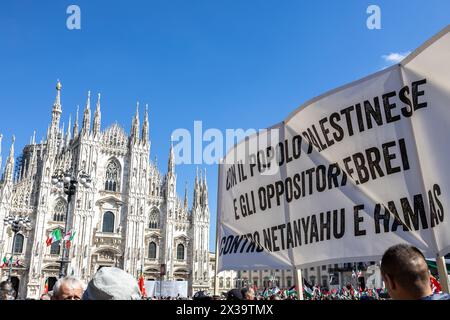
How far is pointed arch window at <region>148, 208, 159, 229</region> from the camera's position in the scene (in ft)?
137

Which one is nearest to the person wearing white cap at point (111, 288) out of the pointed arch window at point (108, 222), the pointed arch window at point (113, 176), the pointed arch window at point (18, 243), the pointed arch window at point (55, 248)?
the pointed arch window at point (18, 243)

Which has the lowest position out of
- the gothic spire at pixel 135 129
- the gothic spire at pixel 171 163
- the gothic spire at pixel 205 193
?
the gothic spire at pixel 205 193

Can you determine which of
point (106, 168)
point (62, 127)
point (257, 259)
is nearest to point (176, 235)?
point (106, 168)

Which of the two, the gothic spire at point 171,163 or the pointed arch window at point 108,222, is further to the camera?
the gothic spire at point 171,163

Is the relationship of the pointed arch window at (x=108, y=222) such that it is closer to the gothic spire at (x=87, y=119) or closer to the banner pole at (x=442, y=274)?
the gothic spire at (x=87, y=119)

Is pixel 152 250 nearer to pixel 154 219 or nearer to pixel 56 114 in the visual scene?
pixel 154 219

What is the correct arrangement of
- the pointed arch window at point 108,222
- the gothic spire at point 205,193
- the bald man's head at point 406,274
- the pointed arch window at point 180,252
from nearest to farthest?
the bald man's head at point 406,274
the pointed arch window at point 108,222
the pointed arch window at point 180,252
the gothic spire at point 205,193

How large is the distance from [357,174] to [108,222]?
3893 centimetres

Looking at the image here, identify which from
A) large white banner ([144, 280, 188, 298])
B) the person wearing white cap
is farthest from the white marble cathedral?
the person wearing white cap

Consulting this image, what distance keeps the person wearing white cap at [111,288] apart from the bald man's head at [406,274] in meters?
1.25

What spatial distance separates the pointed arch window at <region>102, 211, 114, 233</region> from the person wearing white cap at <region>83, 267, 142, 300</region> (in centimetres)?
3915

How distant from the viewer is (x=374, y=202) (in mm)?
3193

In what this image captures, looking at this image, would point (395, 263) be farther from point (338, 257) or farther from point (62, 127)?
point (62, 127)

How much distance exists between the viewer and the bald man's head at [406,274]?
69.8 inches
